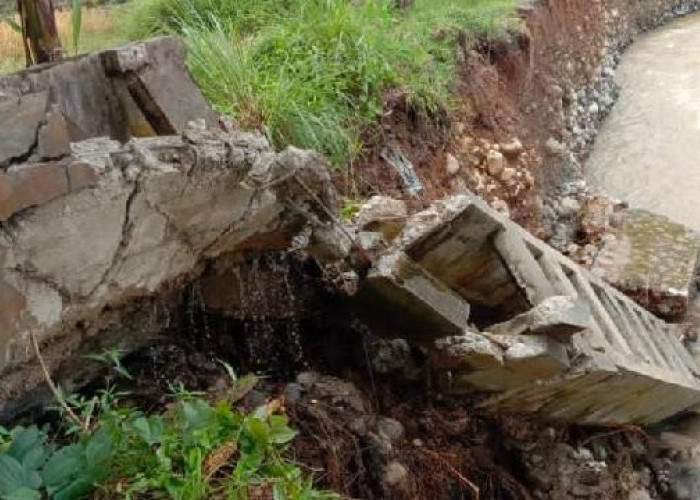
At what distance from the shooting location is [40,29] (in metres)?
2.95

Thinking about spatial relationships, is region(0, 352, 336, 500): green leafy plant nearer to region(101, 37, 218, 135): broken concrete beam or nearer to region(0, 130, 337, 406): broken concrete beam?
region(0, 130, 337, 406): broken concrete beam

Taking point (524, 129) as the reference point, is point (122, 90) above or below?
above

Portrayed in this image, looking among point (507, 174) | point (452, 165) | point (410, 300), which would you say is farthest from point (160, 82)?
point (507, 174)

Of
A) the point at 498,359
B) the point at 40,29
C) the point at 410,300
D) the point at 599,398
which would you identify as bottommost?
the point at 599,398

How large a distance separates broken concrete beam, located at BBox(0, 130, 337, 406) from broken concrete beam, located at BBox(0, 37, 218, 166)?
24 cm

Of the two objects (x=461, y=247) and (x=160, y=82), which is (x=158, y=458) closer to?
(x=160, y=82)

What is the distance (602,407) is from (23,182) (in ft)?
9.06

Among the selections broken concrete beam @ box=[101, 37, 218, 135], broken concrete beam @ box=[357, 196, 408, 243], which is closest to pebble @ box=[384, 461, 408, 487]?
broken concrete beam @ box=[357, 196, 408, 243]

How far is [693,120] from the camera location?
334 inches

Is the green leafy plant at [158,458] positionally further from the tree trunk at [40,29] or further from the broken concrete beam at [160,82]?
the tree trunk at [40,29]

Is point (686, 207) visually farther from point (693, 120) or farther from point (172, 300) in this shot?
point (172, 300)

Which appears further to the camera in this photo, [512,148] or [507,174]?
[512,148]

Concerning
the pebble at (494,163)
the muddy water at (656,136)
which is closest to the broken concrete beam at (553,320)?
the pebble at (494,163)

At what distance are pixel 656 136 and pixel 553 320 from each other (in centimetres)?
577
